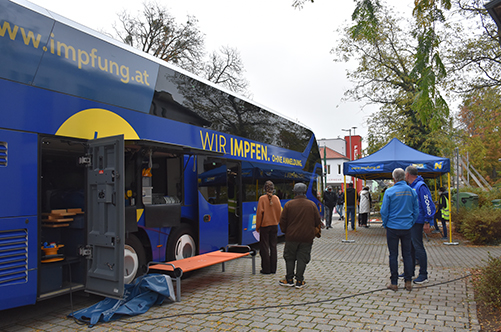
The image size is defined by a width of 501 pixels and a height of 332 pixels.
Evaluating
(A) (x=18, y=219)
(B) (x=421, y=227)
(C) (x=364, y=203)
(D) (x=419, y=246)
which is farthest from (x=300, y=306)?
(C) (x=364, y=203)

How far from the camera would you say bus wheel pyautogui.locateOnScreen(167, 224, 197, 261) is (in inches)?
290

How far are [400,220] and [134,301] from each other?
4.16m

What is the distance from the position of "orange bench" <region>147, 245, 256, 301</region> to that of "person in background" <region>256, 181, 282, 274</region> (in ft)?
0.92

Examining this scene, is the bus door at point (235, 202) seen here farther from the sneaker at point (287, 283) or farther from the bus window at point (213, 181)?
the sneaker at point (287, 283)

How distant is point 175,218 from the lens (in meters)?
7.27

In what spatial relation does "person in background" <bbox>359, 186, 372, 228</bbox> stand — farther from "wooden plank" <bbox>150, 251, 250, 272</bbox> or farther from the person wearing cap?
the person wearing cap

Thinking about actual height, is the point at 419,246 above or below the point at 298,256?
above

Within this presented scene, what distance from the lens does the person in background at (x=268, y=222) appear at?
7969 millimetres

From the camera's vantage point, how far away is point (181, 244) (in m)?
7.73

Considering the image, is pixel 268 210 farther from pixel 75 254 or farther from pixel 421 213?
pixel 75 254

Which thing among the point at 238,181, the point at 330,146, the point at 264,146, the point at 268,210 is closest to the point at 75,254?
the point at 268,210

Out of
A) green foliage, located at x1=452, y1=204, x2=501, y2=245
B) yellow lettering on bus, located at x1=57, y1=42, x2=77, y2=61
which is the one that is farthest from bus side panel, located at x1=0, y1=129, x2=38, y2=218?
green foliage, located at x1=452, y1=204, x2=501, y2=245

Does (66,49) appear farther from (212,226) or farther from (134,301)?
(212,226)

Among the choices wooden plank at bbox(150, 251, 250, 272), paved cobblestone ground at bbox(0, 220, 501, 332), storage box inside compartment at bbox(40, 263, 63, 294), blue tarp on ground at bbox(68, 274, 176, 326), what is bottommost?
paved cobblestone ground at bbox(0, 220, 501, 332)
